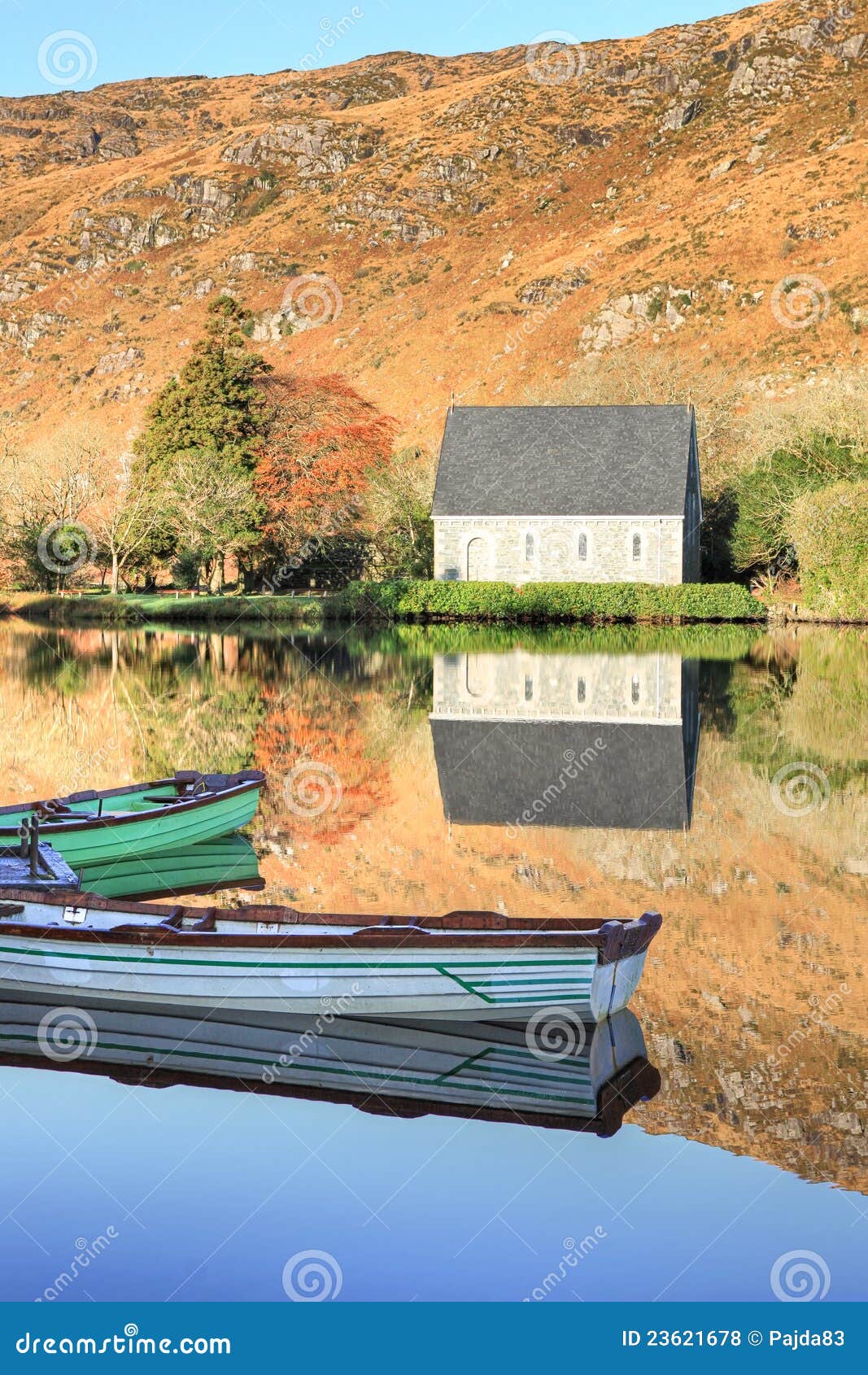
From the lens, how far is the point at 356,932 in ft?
31.2

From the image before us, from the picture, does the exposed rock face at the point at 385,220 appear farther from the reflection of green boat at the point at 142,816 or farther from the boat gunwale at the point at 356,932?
the boat gunwale at the point at 356,932

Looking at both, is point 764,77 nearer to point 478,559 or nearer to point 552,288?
point 552,288

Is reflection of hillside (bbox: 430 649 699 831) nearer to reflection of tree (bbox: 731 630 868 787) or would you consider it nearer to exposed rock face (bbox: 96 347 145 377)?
reflection of tree (bbox: 731 630 868 787)

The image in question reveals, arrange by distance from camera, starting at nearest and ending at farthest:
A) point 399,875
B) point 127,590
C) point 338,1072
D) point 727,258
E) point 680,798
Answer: point 338,1072 → point 399,875 → point 680,798 → point 127,590 → point 727,258

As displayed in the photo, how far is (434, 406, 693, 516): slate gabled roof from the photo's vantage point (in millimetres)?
56750

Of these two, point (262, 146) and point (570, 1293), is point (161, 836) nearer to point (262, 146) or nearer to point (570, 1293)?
point (570, 1293)

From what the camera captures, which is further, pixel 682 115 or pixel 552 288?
pixel 682 115

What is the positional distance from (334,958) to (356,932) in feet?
0.78

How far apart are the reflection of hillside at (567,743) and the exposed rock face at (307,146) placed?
14952cm

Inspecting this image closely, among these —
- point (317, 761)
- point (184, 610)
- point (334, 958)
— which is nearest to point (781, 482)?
point (184, 610)

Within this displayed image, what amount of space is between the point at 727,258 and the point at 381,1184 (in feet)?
355
